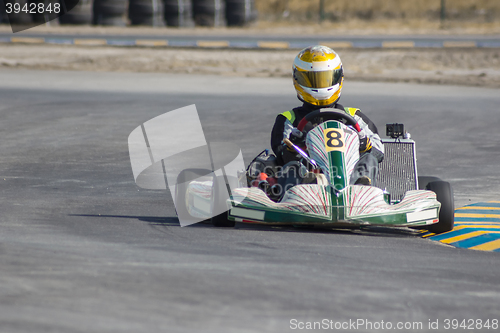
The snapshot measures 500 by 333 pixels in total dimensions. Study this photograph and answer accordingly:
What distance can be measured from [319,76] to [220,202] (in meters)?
1.48

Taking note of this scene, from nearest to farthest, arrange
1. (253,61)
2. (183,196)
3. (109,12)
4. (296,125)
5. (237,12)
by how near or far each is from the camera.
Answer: (183,196)
(296,125)
(253,61)
(109,12)
(237,12)

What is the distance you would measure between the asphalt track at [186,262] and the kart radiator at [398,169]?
1.64 ft

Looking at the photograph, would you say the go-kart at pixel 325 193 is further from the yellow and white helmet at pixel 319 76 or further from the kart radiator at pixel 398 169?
the yellow and white helmet at pixel 319 76

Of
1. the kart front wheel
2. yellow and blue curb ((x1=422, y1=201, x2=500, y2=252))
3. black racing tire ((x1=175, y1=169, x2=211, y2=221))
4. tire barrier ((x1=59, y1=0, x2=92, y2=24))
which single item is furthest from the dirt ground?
the kart front wheel

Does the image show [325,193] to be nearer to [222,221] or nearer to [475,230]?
[222,221]

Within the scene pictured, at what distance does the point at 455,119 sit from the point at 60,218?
8081 millimetres

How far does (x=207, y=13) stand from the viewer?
98.4ft

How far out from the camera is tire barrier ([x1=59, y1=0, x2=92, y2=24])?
94.1 ft

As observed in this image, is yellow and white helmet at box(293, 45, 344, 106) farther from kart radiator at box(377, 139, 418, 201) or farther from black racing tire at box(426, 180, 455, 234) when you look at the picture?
black racing tire at box(426, 180, 455, 234)

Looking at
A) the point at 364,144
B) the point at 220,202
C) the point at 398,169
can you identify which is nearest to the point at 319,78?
the point at 364,144

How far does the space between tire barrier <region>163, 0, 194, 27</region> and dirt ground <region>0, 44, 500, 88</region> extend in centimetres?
665

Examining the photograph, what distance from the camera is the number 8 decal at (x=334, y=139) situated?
239 inches

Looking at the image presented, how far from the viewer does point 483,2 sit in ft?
143

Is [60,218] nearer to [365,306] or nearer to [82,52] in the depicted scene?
[365,306]
